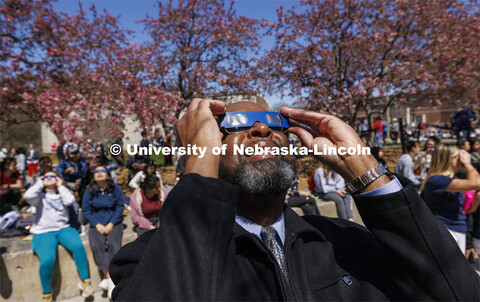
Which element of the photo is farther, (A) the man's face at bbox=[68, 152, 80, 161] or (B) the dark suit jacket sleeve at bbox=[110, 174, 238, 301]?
(A) the man's face at bbox=[68, 152, 80, 161]

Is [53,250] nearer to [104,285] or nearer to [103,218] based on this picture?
[103,218]

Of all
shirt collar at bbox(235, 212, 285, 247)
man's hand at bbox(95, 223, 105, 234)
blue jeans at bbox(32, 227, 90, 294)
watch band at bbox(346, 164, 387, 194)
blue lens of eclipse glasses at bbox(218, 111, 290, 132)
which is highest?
blue lens of eclipse glasses at bbox(218, 111, 290, 132)

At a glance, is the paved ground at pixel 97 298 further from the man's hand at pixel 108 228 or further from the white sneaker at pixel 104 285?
the man's hand at pixel 108 228

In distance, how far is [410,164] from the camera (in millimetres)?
6707

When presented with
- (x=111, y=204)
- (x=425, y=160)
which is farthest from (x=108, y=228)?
(x=425, y=160)

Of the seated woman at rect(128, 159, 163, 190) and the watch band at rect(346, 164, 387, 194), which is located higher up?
the watch band at rect(346, 164, 387, 194)

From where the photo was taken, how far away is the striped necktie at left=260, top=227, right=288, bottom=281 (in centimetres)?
149

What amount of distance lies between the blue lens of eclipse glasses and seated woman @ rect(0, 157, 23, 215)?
6.61 metres

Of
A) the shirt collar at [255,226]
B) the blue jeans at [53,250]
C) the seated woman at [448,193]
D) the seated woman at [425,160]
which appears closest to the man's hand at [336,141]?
the shirt collar at [255,226]

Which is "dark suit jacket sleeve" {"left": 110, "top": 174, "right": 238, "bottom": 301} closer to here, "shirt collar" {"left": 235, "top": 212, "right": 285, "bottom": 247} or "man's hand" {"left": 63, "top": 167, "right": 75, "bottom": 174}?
"shirt collar" {"left": 235, "top": 212, "right": 285, "bottom": 247}

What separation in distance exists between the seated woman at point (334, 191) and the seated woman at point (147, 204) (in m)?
3.98

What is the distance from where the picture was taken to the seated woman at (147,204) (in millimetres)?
5402

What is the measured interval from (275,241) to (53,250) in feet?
14.5

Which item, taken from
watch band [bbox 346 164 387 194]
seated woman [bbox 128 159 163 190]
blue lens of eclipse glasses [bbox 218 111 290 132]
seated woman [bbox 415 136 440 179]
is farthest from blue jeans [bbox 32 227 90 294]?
seated woman [bbox 415 136 440 179]
